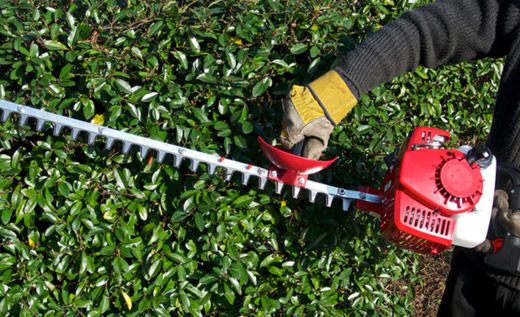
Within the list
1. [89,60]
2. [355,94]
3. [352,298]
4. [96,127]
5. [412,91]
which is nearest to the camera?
[355,94]

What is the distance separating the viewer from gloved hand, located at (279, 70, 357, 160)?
218 centimetres

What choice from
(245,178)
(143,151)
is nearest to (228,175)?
(245,178)

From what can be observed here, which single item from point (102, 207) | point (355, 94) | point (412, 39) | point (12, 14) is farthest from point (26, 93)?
point (412, 39)

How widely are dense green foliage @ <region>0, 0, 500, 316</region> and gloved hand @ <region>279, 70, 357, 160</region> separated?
0.49 meters

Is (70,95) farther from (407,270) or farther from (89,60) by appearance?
(407,270)

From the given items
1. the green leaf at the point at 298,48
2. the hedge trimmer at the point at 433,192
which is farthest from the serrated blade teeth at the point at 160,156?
the green leaf at the point at 298,48

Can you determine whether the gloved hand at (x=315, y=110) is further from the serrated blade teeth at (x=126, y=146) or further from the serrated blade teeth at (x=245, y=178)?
the serrated blade teeth at (x=126, y=146)

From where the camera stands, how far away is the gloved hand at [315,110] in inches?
85.9

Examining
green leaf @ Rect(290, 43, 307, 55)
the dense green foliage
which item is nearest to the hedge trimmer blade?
the dense green foliage

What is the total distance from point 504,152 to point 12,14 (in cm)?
247

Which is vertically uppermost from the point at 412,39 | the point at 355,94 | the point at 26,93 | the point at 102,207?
the point at 412,39

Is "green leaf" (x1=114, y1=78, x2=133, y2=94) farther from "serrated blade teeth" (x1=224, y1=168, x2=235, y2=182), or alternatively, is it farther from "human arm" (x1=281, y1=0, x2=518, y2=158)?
"human arm" (x1=281, y1=0, x2=518, y2=158)

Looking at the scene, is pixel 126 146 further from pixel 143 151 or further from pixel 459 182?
pixel 459 182

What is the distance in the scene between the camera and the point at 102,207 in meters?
2.67
